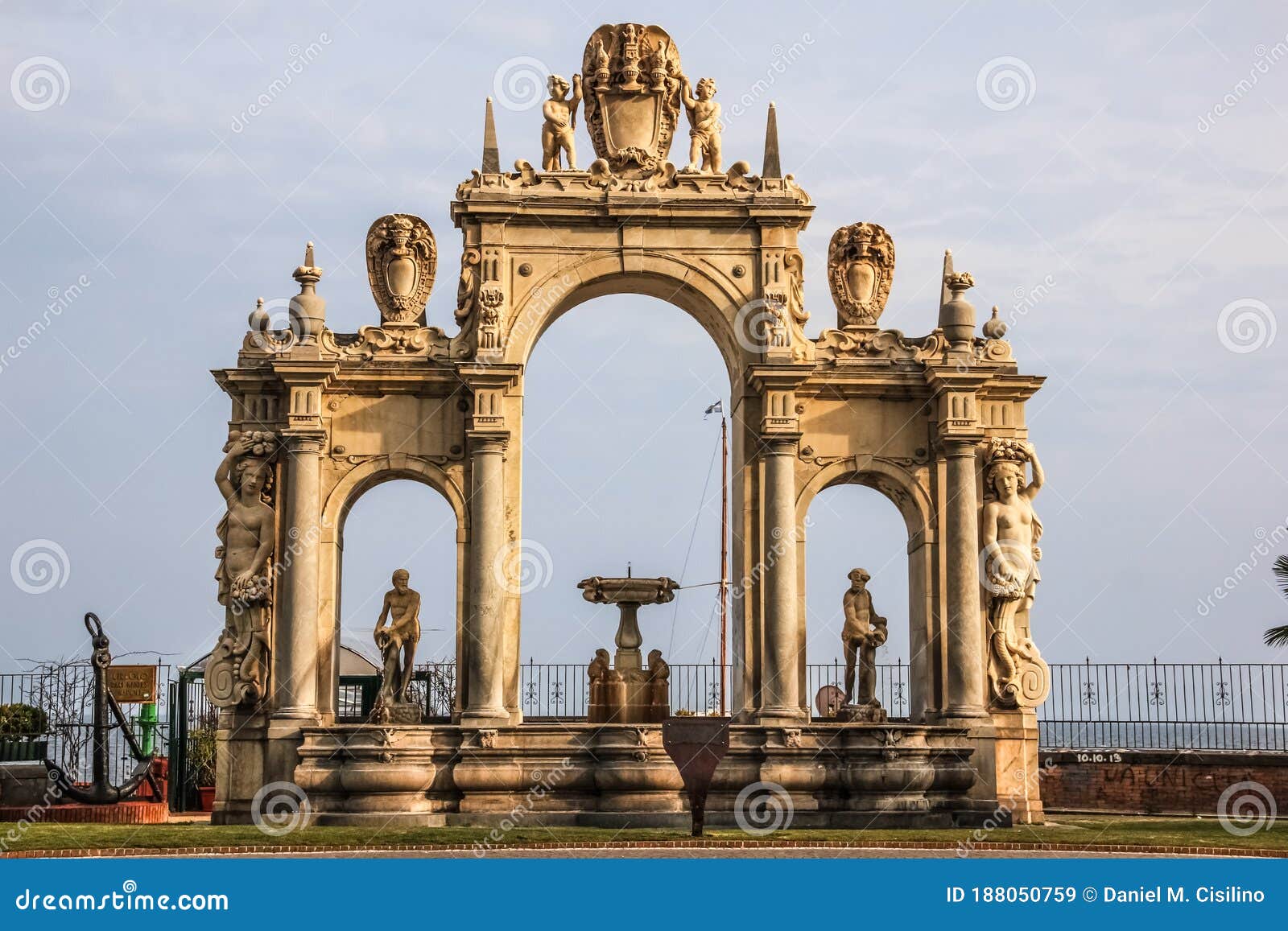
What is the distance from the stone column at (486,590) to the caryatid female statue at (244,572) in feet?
11.4

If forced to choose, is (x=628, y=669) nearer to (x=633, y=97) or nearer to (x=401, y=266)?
(x=401, y=266)

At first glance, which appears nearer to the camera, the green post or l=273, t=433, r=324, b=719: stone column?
l=273, t=433, r=324, b=719: stone column

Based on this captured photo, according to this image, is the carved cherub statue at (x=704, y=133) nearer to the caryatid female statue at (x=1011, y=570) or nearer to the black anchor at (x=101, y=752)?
the caryatid female statue at (x=1011, y=570)

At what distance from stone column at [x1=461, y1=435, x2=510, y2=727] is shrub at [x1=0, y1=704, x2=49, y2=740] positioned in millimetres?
10133

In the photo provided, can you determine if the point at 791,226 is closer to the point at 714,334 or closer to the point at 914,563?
the point at 714,334

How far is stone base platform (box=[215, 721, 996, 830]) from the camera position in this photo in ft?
92.7

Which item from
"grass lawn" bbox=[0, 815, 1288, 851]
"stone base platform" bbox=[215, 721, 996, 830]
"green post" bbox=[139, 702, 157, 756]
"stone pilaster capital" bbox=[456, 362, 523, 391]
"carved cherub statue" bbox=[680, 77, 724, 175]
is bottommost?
"grass lawn" bbox=[0, 815, 1288, 851]

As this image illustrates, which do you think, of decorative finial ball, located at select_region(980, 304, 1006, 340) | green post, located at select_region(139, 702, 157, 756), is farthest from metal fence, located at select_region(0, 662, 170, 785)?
decorative finial ball, located at select_region(980, 304, 1006, 340)

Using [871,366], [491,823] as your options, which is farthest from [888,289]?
[491,823]

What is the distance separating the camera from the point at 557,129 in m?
31.3

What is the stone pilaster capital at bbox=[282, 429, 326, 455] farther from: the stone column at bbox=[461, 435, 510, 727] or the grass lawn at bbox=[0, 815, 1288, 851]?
the grass lawn at bbox=[0, 815, 1288, 851]

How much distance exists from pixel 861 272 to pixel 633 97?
501cm

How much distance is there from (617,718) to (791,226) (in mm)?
8827

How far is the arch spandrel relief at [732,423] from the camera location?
96.3 ft
